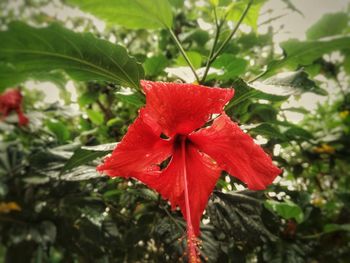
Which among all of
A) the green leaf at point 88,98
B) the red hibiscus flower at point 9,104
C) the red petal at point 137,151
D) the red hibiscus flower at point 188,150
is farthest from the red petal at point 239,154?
the red hibiscus flower at point 9,104

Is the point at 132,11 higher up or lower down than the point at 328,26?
higher up

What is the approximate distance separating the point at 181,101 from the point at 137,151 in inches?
7.4

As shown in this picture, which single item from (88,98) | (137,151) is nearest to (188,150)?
(137,151)

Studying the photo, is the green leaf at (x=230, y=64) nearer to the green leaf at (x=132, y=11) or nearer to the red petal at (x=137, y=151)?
the green leaf at (x=132, y=11)

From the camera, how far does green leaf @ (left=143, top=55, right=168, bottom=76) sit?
63.6 inches

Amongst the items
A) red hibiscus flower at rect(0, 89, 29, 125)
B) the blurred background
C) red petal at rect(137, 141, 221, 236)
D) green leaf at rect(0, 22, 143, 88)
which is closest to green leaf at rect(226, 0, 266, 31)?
the blurred background

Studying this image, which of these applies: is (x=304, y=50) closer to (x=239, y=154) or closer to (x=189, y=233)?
(x=239, y=154)

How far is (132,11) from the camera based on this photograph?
45.0 inches

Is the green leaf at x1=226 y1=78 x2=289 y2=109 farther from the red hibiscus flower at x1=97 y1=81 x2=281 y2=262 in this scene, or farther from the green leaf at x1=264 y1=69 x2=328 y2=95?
the red hibiscus flower at x1=97 y1=81 x2=281 y2=262

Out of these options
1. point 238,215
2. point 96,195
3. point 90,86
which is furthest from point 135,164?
point 90,86

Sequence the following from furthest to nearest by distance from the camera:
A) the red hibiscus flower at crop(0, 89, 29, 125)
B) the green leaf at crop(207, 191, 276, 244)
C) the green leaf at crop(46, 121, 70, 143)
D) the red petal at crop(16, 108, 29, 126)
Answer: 1. the red hibiscus flower at crop(0, 89, 29, 125)
2. the red petal at crop(16, 108, 29, 126)
3. the green leaf at crop(46, 121, 70, 143)
4. the green leaf at crop(207, 191, 276, 244)

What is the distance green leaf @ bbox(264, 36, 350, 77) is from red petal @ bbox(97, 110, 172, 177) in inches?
17.8

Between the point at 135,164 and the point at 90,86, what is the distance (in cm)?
175

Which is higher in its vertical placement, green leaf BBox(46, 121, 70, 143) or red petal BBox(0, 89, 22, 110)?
red petal BBox(0, 89, 22, 110)
